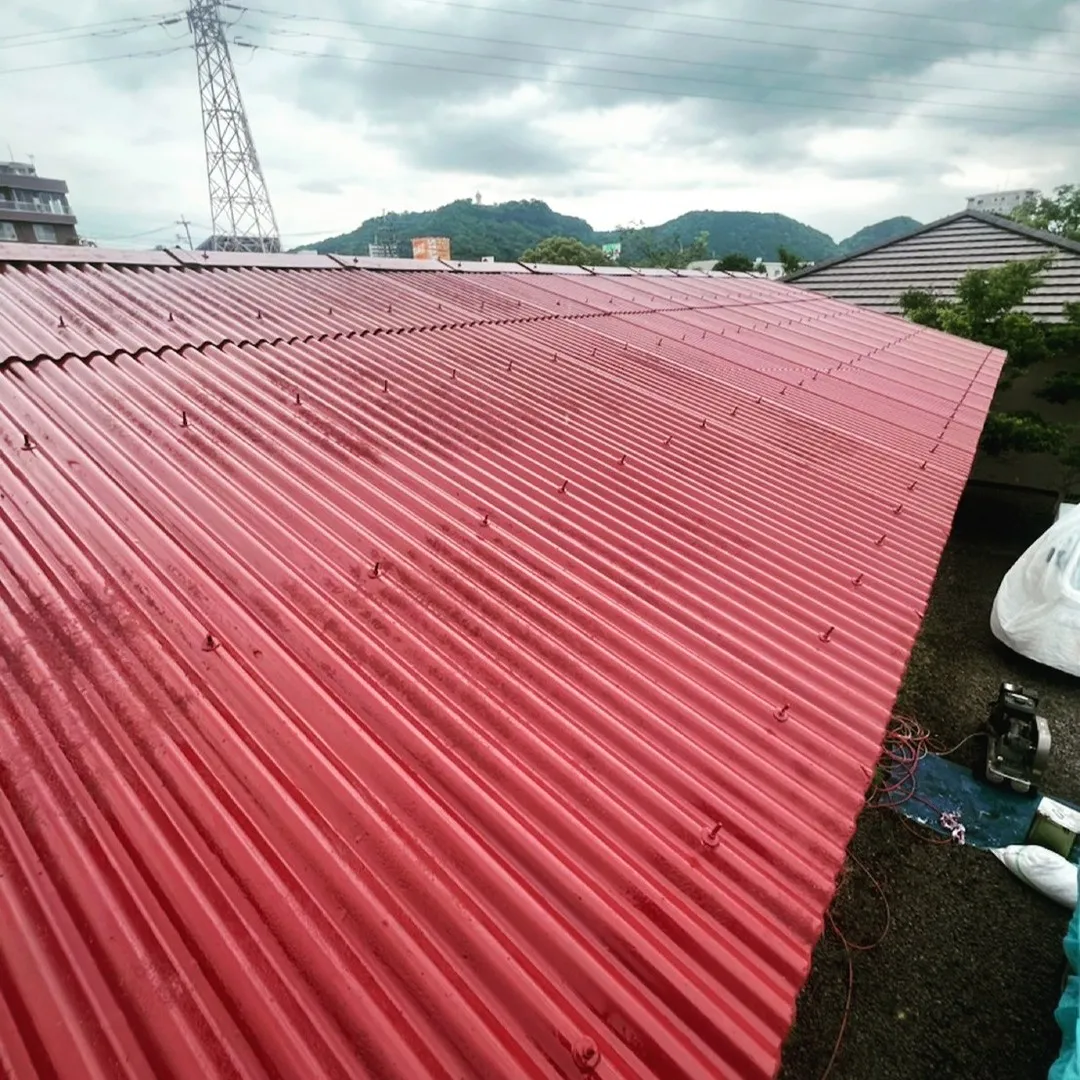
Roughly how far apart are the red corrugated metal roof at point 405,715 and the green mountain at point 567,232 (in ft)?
215

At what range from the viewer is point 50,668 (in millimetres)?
1785

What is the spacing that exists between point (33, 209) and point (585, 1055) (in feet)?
207

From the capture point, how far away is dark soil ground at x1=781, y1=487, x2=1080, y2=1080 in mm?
3980

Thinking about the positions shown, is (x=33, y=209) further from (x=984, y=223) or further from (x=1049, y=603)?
(x=1049, y=603)

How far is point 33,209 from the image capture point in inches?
1750

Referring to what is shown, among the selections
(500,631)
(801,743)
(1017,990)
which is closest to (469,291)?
(500,631)

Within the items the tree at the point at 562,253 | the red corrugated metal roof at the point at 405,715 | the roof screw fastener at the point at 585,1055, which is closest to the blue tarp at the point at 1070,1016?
the red corrugated metal roof at the point at 405,715

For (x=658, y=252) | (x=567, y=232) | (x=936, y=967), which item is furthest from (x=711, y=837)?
(x=567, y=232)

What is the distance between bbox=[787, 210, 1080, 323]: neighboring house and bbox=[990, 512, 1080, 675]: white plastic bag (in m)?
7.25

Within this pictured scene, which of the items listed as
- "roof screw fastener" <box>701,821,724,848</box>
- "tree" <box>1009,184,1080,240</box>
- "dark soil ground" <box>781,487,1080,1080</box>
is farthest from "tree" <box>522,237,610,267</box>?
"roof screw fastener" <box>701,821,724,848</box>

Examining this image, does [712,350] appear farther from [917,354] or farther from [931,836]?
[931,836]

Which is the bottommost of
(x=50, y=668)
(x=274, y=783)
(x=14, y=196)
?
(x=274, y=783)

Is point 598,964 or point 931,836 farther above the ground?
point 598,964

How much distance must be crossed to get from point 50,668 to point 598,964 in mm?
1765
